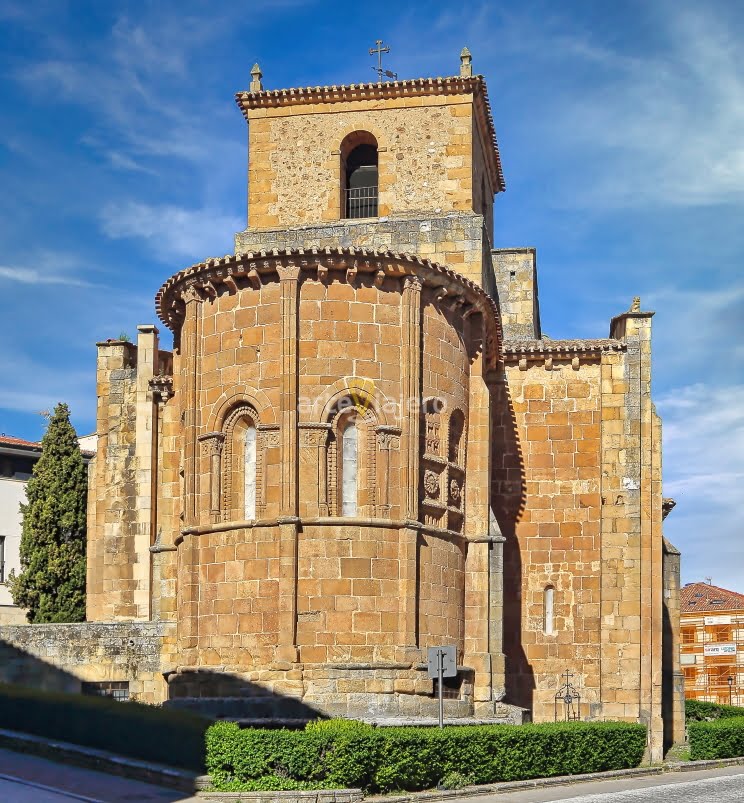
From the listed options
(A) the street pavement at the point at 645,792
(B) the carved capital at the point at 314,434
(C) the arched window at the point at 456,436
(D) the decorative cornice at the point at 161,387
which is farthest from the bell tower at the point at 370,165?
(A) the street pavement at the point at 645,792

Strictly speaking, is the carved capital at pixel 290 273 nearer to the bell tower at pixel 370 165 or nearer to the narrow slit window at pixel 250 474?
the narrow slit window at pixel 250 474

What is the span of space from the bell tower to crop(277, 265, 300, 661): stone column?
7.14m

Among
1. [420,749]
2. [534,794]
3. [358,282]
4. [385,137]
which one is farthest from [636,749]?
[385,137]

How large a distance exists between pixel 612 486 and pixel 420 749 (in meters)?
12.3

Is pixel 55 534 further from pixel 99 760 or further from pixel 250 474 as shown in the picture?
pixel 99 760

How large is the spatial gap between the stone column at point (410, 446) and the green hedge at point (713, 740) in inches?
350

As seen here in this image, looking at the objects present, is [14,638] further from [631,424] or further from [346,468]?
[631,424]

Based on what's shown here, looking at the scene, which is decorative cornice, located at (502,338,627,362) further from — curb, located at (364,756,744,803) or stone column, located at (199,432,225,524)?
curb, located at (364,756,744,803)

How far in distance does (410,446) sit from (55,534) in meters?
16.7

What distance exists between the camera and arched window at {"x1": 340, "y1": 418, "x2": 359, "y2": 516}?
25.7 m

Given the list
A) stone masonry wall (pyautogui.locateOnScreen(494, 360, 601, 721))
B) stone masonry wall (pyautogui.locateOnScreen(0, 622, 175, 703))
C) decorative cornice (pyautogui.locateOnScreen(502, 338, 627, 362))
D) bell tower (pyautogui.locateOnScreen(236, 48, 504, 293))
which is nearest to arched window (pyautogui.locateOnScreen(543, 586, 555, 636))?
stone masonry wall (pyautogui.locateOnScreen(494, 360, 601, 721))

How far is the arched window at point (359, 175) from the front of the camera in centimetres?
3397

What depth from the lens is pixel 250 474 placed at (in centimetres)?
2602

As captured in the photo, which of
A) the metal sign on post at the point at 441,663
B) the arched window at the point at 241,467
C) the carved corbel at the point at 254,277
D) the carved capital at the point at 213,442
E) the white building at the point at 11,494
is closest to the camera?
the metal sign on post at the point at 441,663
